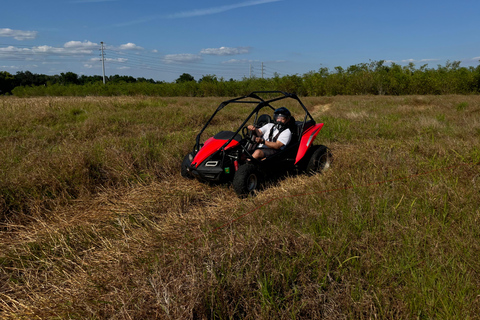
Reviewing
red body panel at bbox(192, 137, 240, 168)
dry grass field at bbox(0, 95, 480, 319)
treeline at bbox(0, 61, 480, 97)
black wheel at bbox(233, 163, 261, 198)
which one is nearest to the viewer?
dry grass field at bbox(0, 95, 480, 319)

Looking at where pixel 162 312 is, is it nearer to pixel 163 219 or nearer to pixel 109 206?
pixel 163 219

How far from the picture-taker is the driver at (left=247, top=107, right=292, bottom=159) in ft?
16.2

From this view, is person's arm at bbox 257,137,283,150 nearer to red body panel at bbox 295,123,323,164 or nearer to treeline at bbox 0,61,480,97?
red body panel at bbox 295,123,323,164

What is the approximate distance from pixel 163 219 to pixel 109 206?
36.2 inches

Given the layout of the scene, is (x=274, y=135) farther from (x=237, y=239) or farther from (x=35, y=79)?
(x=35, y=79)

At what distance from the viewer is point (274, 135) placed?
17.6 feet

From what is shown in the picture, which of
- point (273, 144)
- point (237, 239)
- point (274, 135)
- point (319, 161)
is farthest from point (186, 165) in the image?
point (237, 239)

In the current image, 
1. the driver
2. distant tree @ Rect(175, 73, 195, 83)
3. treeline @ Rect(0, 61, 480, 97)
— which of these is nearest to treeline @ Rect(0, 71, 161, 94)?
distant tree @ Rect(175, 73, 195, 83)

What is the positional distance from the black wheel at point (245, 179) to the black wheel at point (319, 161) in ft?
3.71

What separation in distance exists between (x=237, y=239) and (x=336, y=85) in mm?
36191

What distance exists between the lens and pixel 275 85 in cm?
3959

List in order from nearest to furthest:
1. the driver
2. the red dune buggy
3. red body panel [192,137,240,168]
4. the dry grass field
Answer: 1. the dry grass field
2. the red dune buggy
3. red body panel [192,137,240,168]
4. the driver

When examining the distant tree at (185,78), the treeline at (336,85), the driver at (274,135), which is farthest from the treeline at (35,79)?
the driver at (274,135)

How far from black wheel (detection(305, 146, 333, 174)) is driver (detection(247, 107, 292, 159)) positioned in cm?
52
